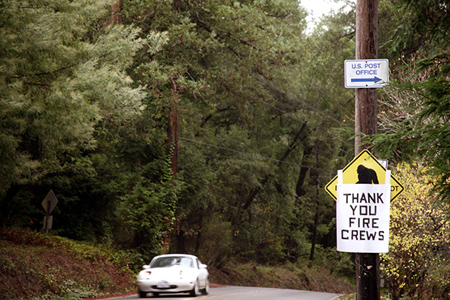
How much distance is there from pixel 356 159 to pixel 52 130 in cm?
857

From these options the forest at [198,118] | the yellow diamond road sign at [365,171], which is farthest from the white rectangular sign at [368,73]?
the yellow diamond road sign at [365,171]

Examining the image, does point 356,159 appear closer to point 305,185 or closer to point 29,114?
point 29,114

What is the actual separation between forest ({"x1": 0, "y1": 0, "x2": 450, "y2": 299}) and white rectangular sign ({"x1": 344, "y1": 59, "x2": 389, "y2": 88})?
596mm

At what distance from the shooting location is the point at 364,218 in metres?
8.16

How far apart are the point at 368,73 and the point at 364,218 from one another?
88.0 inches

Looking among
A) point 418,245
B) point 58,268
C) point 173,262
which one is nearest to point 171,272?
point 173,262

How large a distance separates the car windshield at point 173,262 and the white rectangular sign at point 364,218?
10911mm

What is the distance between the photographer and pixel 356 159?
8.53m

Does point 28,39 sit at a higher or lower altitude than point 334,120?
lower

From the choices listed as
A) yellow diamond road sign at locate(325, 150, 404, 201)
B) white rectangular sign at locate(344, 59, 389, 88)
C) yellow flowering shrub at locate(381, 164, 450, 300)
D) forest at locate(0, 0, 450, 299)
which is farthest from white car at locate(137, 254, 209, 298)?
white rectangular sign at locate(344, 59, 389, 88)

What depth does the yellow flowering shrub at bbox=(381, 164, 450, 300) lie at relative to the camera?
1814cm

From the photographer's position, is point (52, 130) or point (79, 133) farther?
point (79, 133)

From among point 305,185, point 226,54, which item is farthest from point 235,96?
point 305,185

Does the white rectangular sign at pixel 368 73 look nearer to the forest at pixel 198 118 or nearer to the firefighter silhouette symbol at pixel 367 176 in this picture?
the forest at pixel 198 118
